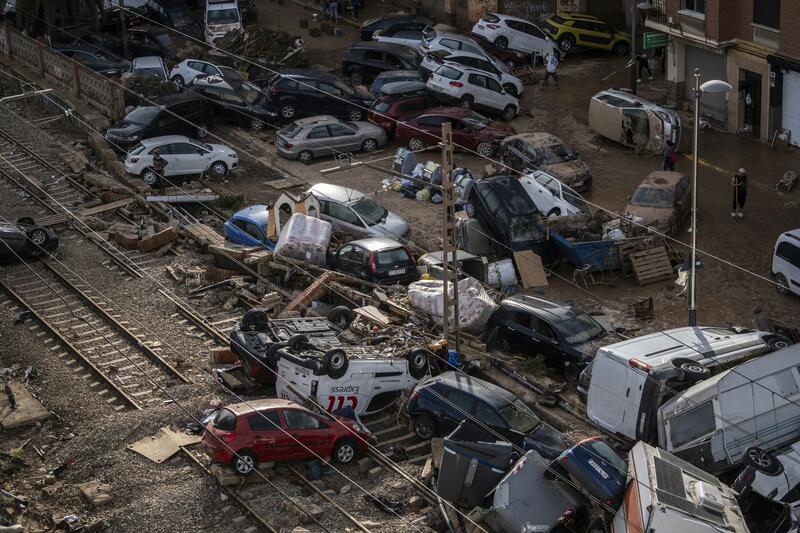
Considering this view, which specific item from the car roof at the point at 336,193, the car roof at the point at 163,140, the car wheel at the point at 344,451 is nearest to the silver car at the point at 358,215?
the car roof at the point at 336,193

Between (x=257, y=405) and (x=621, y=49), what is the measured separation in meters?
27.7

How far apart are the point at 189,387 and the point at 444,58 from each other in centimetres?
1956

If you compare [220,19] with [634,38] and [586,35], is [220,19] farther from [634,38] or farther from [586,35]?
[634,38]

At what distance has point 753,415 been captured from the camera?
2305 cm

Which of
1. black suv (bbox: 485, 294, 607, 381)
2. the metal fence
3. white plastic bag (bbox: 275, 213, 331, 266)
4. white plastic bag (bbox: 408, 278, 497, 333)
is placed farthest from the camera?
the metal fence

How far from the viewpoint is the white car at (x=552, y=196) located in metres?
33.6

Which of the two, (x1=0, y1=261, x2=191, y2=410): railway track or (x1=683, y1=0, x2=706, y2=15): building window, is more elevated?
(x1=683, y1=0, x2=706, y2=15): building window

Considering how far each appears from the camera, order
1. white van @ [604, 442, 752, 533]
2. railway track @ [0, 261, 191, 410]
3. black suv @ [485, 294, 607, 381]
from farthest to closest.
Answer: railway track @ [0, 261, 191, 410]
black suv @ [485, 294, 607, 381]
white van @ [604, 442, 752, 533]

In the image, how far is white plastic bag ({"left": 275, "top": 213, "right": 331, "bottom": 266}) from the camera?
104 ft

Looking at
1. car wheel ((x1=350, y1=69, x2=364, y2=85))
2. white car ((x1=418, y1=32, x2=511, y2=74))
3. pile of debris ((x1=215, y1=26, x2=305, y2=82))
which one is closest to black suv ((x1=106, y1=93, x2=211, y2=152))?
pile of debris ((x1=215, y1=26, x2=305, y2=82))

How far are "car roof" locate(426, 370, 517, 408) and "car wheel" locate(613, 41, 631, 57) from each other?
81.3 feet

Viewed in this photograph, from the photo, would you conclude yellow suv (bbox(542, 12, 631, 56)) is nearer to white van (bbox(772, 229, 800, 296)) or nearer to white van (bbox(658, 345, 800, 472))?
white van (bbox(772, 229, 800, 296))

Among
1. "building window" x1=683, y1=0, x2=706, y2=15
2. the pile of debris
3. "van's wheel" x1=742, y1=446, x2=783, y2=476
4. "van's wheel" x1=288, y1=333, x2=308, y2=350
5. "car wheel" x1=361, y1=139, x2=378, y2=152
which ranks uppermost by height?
"building window" x1=683, y1=0, x2=706, y2=15

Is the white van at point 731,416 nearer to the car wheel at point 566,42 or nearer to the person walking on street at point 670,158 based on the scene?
the person walking on street at point 670,158
